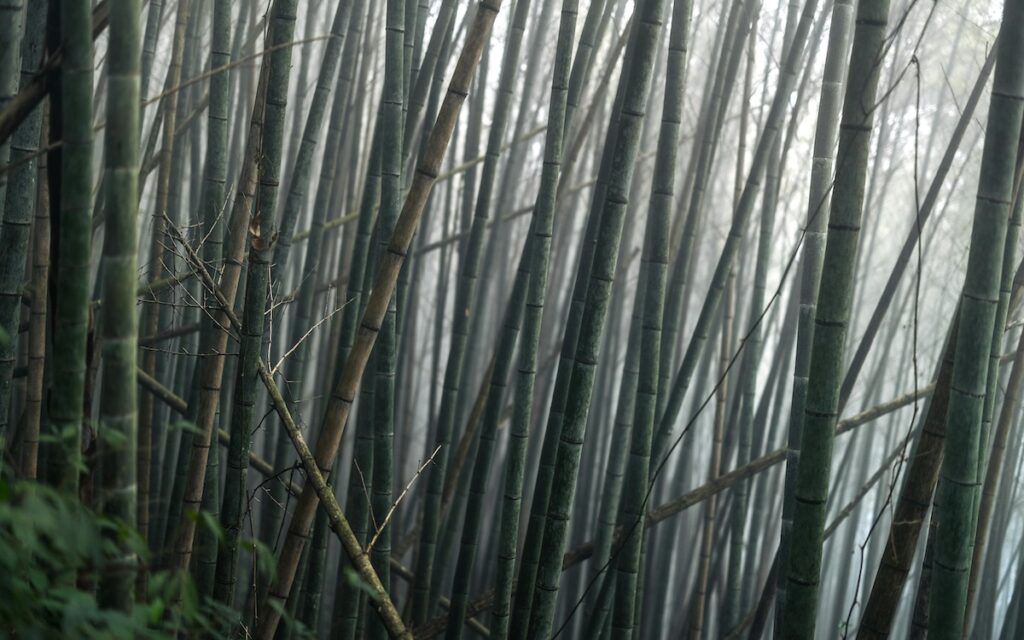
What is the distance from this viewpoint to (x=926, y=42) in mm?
4676

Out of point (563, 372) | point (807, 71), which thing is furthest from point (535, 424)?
point (563, 372)

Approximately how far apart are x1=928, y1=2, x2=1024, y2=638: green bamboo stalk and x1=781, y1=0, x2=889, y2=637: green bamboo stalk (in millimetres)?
149

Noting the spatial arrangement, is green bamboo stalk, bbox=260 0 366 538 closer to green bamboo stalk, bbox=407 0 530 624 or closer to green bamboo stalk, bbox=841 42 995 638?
green bamboo stalk, bbox=407 0 530 624

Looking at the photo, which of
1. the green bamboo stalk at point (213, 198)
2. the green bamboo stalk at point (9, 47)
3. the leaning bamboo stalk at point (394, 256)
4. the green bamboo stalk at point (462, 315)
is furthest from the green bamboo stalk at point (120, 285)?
the green bamboo stalk at point (462, 315)

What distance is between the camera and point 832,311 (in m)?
1.25

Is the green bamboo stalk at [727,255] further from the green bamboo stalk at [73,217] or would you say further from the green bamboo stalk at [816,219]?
the green bamboo stalk at [73,217]

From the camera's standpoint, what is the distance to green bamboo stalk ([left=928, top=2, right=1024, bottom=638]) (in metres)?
1.22

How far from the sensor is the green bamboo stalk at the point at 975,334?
1.22 m

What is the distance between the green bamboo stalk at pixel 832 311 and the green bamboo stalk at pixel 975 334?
149 millimetres

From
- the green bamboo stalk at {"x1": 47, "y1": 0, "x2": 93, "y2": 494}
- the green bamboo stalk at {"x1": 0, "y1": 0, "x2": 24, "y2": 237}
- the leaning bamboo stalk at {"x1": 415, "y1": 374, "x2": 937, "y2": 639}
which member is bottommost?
the leaning bamboo stalk at {"x1": 415, "y1": 374, "x2": 937, "y2": 639}

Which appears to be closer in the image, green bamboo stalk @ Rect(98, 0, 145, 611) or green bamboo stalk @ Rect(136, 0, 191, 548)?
green bamboo stalk @ Rect(98, 0, 145, 611)

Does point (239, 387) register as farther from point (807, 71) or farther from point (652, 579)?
point (652, 579)

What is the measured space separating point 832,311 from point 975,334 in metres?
0.20

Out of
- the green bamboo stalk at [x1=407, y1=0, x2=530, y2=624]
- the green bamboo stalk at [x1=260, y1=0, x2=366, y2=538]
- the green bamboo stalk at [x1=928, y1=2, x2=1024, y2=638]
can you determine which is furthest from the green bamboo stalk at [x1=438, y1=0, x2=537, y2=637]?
the green bamboo stalk at [x1=928, y1=2, x2=1024, y2=638]
